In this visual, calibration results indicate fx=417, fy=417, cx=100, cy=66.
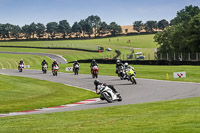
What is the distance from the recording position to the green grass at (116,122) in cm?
982

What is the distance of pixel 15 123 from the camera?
12.4m

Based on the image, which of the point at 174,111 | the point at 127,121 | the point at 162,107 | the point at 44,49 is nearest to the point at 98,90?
the point at 162,107

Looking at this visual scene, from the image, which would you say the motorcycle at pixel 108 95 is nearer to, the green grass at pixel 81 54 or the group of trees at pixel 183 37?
the group of trees at pixel 183 37

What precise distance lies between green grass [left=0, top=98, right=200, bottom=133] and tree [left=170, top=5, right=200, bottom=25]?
333 ft

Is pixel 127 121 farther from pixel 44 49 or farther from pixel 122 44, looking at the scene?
pixel 122 44

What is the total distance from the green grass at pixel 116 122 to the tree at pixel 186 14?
101518 millimetres

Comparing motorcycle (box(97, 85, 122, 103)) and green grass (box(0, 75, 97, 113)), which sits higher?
motorcycle (box(97, 85, 122, 103))

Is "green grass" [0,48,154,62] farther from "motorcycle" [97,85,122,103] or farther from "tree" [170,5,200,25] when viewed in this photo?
"motorcycle" [97,85,122,103]

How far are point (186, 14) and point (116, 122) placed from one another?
107285 millimetres

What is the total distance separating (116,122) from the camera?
440 inches

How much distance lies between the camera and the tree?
11306 centimetres

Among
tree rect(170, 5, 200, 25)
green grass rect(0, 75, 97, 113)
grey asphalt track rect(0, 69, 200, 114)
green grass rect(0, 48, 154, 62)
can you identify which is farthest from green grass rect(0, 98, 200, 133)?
tree rect(170, 5, 200, 25)

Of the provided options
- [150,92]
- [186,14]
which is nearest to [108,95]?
[150,92]

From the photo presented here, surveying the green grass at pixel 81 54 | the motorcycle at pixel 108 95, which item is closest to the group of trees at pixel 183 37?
the green grass at pixel 81 54
